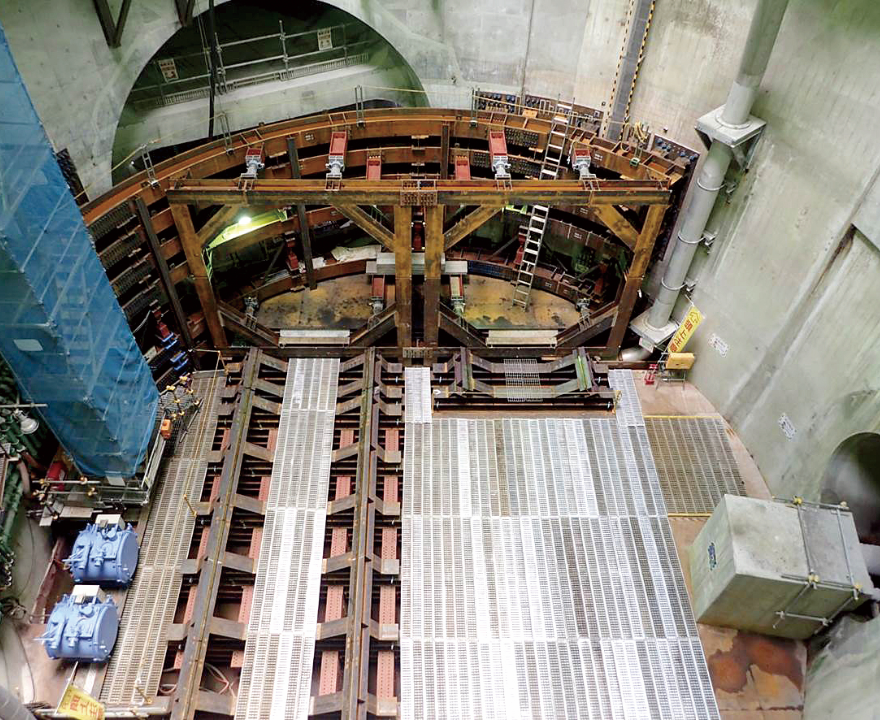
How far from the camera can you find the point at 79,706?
273 inches

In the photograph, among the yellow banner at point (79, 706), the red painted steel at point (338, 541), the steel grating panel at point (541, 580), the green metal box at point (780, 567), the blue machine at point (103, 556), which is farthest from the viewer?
the red painted steel at point (338, 541)

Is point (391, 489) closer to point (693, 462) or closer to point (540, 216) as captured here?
point (693, 462)

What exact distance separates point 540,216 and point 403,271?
143 inches

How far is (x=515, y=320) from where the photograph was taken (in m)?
13.9

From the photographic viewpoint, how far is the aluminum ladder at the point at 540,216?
12289mm

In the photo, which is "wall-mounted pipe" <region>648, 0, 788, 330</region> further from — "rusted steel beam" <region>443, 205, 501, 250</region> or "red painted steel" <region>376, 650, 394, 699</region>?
"red painted steel" <region>376, 650, 394, 699</region>

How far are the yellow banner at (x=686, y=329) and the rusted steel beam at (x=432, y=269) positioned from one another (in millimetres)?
4392

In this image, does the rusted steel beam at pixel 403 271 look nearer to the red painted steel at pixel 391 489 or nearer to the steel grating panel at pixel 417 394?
the steel grating panel at pixel 417 394

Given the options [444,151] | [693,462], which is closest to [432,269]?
[444,151]

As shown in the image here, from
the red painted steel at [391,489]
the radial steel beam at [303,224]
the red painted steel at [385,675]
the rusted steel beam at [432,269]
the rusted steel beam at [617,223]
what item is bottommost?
the red painted steel at [385,675]

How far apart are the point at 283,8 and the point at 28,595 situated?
13.7m

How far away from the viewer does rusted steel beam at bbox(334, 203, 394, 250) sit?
1071 centimetres

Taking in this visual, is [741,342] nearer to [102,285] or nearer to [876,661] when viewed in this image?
[876,661]

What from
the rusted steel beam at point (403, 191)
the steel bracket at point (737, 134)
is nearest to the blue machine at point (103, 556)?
the rusted steel beam at point (403, 191)
